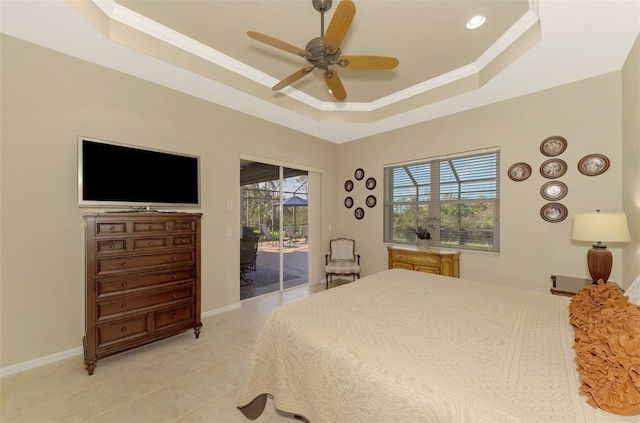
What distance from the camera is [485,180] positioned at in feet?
12.3

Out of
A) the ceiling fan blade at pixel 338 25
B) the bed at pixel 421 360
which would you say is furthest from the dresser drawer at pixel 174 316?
the ceiling fan blade at pixel 338 25

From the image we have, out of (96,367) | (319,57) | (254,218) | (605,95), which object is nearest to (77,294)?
(96,367)

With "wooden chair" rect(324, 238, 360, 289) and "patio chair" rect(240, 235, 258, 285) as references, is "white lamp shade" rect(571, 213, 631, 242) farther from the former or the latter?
"patio chair" rect(240, 235, 258, 285)

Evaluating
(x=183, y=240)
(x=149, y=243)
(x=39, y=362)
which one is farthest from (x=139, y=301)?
(x=39, y=362)

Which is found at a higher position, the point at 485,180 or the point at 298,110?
the point at 298,110

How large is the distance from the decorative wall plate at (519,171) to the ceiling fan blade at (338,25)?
288 cm

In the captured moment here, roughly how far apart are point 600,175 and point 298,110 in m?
3.71

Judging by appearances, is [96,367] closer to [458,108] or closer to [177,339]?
[177,339]

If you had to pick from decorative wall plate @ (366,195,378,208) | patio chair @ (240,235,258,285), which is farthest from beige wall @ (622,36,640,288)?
patio chair @ (240,235,258,285)

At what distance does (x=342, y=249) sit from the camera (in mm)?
5082

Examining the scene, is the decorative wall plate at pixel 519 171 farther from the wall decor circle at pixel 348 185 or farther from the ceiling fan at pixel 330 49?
the wall decor circle at pixel 348 185

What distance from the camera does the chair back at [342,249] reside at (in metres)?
5.05

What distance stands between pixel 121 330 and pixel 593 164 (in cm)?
511

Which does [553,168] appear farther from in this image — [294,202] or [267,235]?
[267,235]
